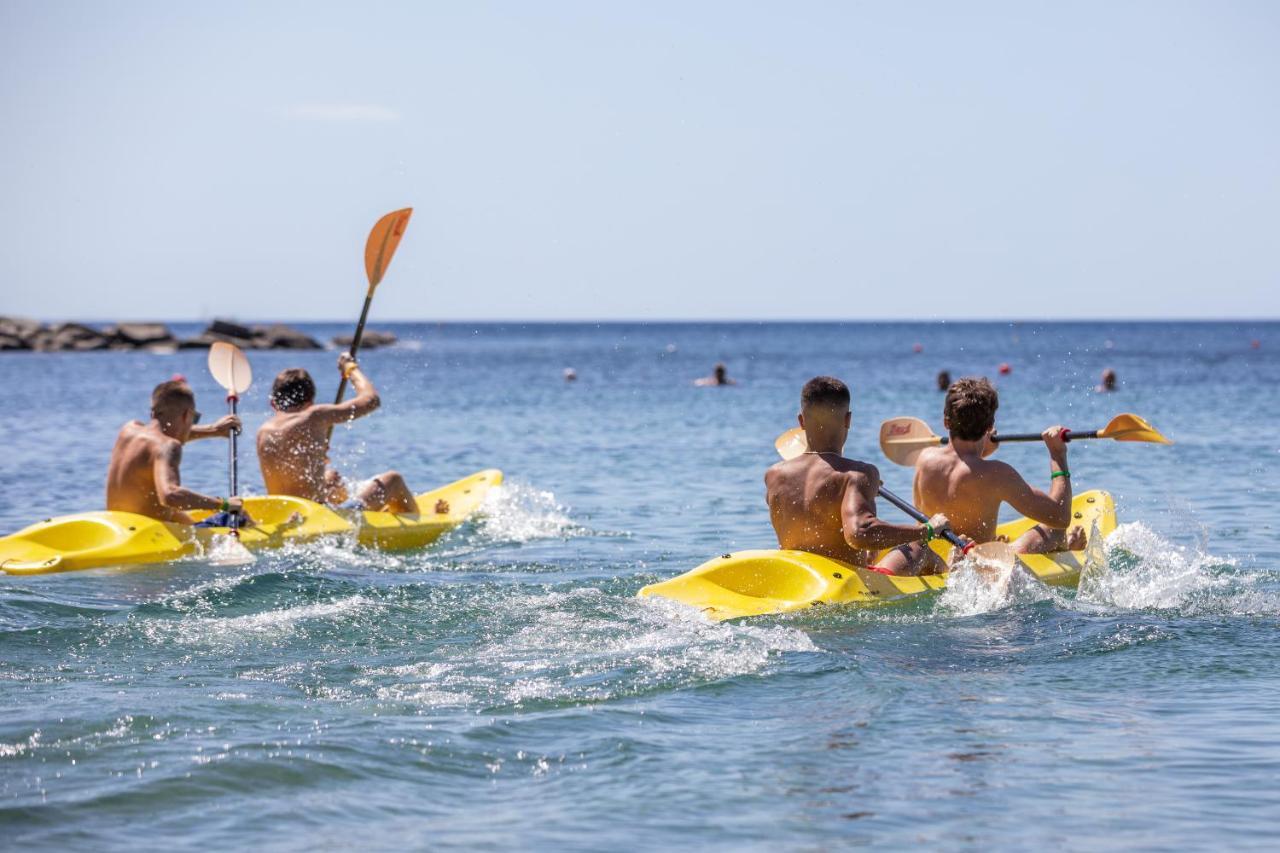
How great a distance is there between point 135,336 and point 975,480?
218 feet

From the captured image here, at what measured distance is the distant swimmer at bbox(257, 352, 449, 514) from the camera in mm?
11406

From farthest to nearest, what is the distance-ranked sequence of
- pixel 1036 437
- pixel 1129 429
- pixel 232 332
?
pixel 232 332 → pixel 1129 429 → pixel 1036 437

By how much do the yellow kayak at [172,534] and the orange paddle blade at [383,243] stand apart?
2.75m

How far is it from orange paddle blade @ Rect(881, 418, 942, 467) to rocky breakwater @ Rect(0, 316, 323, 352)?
59784 millimetres

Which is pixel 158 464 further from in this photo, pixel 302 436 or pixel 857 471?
pixel 857 471

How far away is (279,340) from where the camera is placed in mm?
73750

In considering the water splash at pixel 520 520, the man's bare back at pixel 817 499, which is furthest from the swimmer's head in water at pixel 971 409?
the water splash at pixel 520 520

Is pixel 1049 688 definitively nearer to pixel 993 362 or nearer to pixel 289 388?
pixel 289 388

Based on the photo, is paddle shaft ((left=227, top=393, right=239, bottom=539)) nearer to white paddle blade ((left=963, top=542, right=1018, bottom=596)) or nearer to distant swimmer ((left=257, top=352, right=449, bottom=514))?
distant swimmer ((left=257, top=352, right=449, bottom=514))

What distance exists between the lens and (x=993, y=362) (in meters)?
57.9

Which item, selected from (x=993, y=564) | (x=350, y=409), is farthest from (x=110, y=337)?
(x=993, y=564)

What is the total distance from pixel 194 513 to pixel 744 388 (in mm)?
27112

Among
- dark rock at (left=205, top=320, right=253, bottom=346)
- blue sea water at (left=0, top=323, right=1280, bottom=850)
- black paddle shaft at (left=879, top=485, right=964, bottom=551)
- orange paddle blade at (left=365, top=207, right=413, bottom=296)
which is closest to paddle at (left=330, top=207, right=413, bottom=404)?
orange paddle blade at (left=365, top=207, right=413, bottom=296)

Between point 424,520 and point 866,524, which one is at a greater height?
point 866,524
